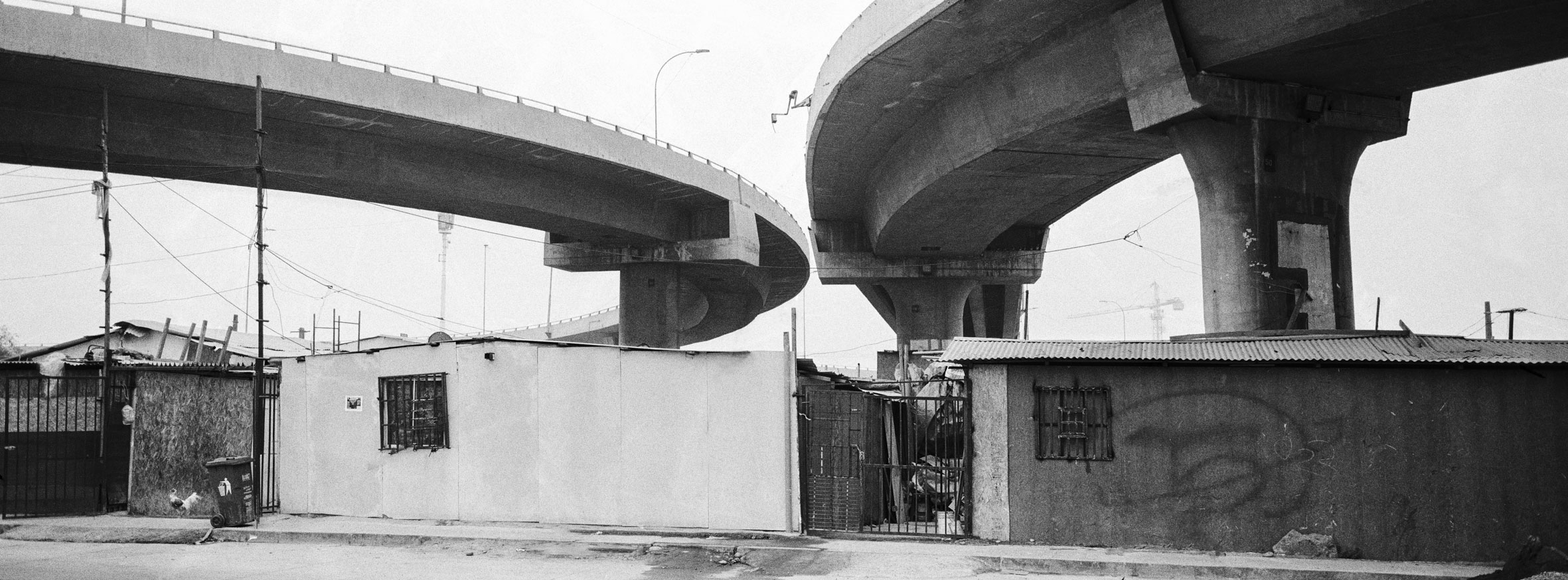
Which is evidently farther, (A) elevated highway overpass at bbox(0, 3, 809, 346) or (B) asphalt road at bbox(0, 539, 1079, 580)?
(A) elevated highway overpass at bbox(0, 3, 809, 346)

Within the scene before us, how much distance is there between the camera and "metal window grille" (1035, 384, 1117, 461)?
45.8ft

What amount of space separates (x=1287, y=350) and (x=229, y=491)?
14.0 m

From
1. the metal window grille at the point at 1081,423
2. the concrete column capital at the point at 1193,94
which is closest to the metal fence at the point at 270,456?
the metal window grille at the point at 1081,423

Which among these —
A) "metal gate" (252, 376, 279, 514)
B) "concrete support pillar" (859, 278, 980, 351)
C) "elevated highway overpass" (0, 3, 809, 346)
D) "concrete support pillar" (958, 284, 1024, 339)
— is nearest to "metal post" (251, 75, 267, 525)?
"metal gate" (252, 376, 279, 514)

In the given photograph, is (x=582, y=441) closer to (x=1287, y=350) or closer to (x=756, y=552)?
(x=756, y=552)

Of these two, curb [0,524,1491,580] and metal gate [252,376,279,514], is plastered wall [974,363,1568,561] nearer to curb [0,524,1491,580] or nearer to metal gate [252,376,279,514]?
curb [0,524,1491,580]

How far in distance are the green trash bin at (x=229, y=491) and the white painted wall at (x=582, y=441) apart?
4.83 ft

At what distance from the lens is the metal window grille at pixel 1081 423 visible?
45.8 ft

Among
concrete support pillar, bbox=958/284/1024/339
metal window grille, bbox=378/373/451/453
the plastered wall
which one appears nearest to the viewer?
the plastered wall

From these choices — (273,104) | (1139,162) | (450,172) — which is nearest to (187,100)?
(273,104)

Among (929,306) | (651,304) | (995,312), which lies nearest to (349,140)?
(651,304)

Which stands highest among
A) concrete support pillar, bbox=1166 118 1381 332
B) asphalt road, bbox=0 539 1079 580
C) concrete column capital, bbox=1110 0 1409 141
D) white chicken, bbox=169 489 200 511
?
concrete column capital, bbox=1110 0 1409 141

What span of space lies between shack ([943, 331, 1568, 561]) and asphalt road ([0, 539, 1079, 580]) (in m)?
1.90

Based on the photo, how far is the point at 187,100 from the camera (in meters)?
27.6
